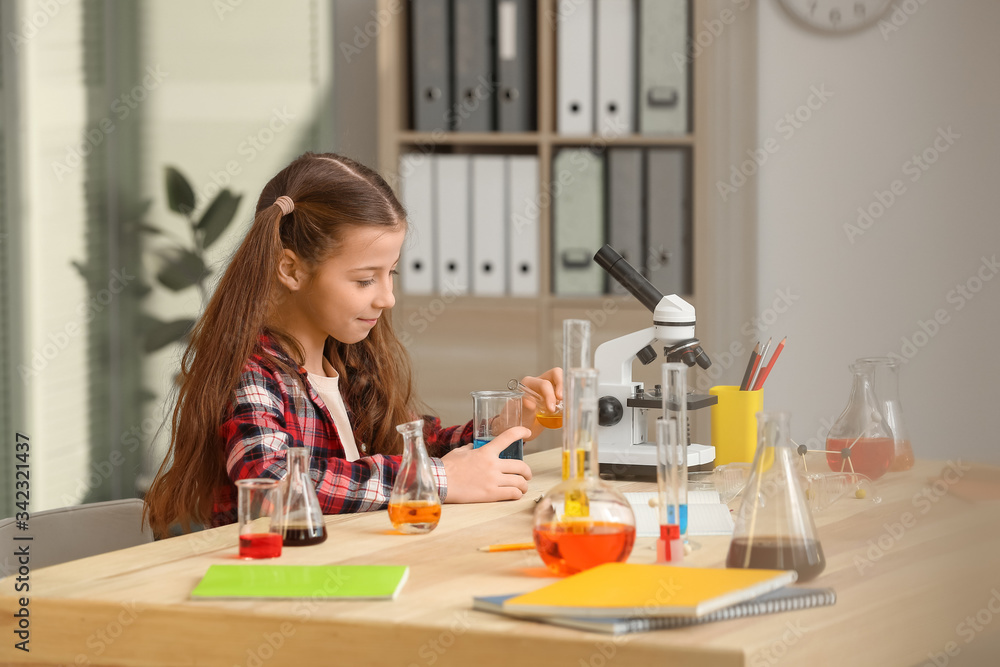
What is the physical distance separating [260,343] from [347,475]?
31 cm

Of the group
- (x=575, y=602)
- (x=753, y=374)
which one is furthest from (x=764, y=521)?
(x=753, y=374)

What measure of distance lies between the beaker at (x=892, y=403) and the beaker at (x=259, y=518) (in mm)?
890

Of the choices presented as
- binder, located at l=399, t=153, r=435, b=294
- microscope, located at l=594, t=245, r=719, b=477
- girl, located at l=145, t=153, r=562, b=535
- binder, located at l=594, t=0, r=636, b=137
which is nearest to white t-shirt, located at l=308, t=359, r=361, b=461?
girl, located at l=145, t=153, r=562, b=535

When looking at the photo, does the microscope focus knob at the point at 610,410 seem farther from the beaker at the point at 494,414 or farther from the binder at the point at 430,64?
the binder at the point at 430,64

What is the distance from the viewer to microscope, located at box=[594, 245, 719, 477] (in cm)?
159

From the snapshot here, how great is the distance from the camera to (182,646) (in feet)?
3.23

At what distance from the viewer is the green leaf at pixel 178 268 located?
3.19 m

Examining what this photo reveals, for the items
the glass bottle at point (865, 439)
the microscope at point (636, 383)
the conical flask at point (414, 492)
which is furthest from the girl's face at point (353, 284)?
the glass bottle at point (865, 439)

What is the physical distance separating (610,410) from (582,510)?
0.58 m

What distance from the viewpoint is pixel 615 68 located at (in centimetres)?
282

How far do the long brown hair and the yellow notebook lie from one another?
27.3 inches

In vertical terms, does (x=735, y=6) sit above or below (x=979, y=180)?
above

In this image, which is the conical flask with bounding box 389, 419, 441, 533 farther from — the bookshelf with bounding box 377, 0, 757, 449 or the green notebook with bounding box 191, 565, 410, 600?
the bookshelf with bounding box 377, 0, 757, 449

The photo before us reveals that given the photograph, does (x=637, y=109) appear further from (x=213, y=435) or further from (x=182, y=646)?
(x=182, y=646)
